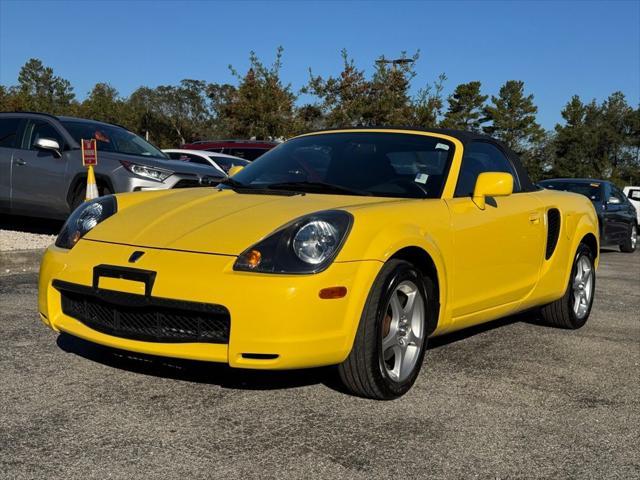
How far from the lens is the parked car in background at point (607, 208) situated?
14516 mm

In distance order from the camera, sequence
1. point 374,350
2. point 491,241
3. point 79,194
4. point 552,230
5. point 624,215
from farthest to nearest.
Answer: point 624,215 < point 79,194 < point 552,230 < point 491,241 < point 374,350

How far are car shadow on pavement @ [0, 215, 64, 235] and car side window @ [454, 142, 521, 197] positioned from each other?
7247mm

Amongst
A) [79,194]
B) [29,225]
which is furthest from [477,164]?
[29,225]

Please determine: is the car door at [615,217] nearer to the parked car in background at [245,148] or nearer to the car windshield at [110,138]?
the parked car in background at [245,148]

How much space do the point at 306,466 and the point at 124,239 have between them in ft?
5.21

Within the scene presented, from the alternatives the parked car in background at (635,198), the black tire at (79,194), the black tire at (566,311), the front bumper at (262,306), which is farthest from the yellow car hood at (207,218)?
the parked car in background at (635,198)

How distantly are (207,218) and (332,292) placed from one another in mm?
891

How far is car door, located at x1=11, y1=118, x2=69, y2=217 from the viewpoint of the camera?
Answer: 9750 mm

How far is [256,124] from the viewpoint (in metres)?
33.5

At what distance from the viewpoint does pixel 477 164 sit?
202 inches

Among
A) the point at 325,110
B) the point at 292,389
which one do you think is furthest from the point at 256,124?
the point at 292,389

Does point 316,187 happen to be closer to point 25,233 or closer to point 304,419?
point 304,419

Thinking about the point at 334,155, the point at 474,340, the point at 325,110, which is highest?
the point at 325,110

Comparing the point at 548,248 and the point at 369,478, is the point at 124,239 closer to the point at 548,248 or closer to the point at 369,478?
the point at 369,478
